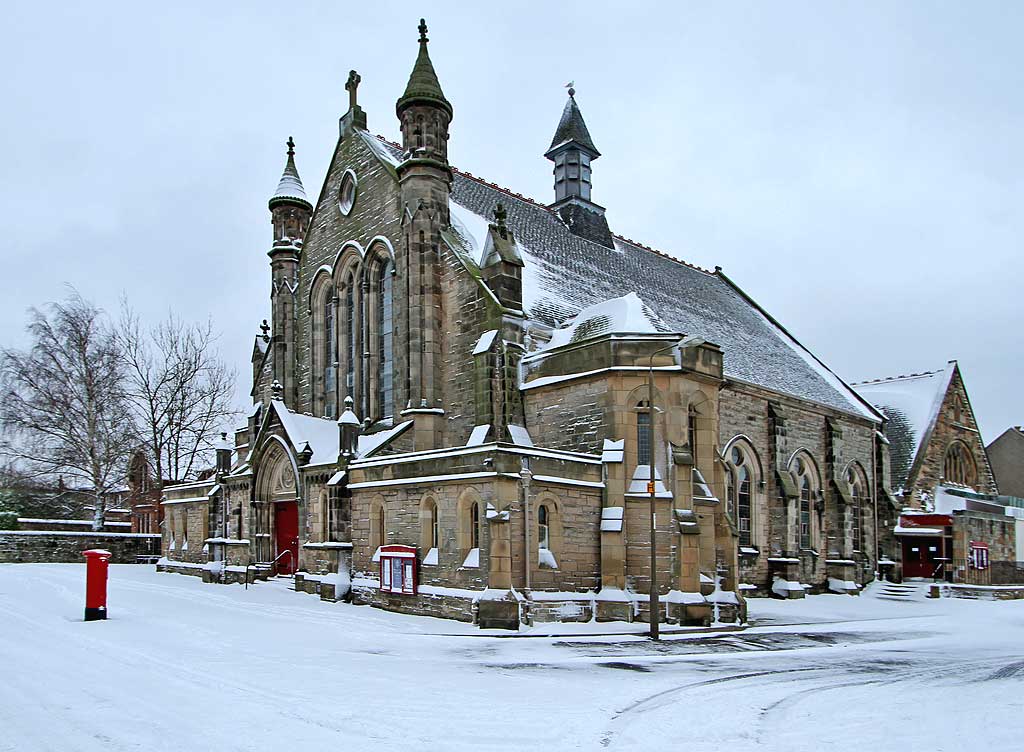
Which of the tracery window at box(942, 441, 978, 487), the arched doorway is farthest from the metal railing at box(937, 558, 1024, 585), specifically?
the arched doorway

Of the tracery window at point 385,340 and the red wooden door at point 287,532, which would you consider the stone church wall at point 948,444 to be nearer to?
the tracery window at point 385,340

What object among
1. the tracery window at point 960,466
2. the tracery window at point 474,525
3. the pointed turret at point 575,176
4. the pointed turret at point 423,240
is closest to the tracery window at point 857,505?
the tracery window at point 960,466

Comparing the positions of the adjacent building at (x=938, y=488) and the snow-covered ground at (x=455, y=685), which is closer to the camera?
the snow-covered ground at (x=455, y=685)

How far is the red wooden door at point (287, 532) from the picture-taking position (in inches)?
1239

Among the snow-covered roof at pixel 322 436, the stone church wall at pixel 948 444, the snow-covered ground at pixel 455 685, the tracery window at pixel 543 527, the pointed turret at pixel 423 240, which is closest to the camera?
the snow-covered ground at pixel 455 685

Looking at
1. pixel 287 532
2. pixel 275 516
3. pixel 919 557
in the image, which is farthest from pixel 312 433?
pixel 919 557

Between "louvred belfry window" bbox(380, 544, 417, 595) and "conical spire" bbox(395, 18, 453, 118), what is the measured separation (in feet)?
47.6

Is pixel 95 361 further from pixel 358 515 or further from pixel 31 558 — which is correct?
pixel 358 515

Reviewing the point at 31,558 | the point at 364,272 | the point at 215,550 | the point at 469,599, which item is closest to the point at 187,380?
the point at 31,558

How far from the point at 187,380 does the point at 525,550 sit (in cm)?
3410

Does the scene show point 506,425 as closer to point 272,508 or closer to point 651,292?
point 272,508

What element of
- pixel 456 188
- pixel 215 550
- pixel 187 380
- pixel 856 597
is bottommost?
pixel 856 597

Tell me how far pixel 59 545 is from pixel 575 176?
27829 mm

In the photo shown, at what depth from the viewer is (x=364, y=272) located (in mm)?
32125
